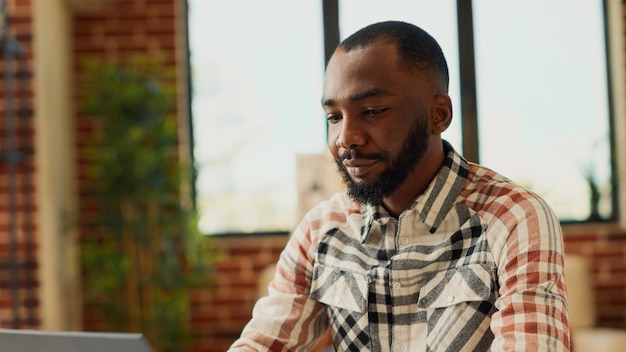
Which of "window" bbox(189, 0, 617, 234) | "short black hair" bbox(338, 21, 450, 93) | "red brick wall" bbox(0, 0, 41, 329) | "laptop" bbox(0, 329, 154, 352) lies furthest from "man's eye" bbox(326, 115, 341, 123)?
"window" bbox(189, 0, 617, 234)

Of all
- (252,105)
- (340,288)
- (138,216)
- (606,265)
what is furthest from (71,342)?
(606,265)

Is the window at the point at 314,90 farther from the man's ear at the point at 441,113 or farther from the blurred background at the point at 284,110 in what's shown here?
the man's ear at the point at 441,113

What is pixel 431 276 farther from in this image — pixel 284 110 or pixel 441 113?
pixel 284 110

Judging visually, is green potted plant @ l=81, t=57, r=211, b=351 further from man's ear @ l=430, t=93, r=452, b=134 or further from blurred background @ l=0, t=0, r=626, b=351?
man's ear @ l=430, t=93, r=452, b=134

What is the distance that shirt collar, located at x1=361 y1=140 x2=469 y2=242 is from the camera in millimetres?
1316

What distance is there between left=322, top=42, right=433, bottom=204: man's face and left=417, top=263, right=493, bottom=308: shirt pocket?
0.17 m

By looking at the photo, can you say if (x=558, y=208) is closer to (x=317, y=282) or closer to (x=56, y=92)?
(x=56, y=92)

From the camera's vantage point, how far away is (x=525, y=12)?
188 inches

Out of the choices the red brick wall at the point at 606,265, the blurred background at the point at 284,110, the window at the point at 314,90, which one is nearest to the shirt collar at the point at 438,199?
the blurred background at the point at 284,110

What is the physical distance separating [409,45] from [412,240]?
311mm

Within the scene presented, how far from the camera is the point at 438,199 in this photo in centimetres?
133

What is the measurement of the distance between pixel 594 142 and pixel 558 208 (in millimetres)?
438

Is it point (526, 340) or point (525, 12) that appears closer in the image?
point (526, 340)

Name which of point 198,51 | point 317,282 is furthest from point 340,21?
point 317,282
